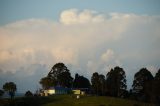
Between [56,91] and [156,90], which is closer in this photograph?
[156,90]

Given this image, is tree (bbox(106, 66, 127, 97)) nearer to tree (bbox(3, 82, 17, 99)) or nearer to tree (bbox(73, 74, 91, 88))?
tree (bbox(73, 74, 91, 88))

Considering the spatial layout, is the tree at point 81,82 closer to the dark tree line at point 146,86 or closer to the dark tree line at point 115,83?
the dark tree line at point 115,83

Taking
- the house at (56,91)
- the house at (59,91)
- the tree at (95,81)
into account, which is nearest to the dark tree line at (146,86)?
the tree at (95,81)

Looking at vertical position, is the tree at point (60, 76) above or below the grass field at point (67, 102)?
above

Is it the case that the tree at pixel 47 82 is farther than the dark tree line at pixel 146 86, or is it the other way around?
the tree at pixel 47 82

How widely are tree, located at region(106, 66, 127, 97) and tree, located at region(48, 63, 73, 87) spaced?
70.6 ft

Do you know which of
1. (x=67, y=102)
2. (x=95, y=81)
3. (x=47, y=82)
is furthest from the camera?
(x=47, y=82)

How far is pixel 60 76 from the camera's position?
570 ft

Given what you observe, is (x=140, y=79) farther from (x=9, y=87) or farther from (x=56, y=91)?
(x=9, y=87)

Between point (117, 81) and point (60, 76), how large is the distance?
28.7m

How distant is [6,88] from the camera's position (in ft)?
511

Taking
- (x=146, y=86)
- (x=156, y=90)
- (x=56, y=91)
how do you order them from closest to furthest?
(x=156, y=90)
(x=146, y=86)
(x=56, y=91)

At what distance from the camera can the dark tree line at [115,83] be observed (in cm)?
14388

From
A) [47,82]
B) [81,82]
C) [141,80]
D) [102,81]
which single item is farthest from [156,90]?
[47,82]
